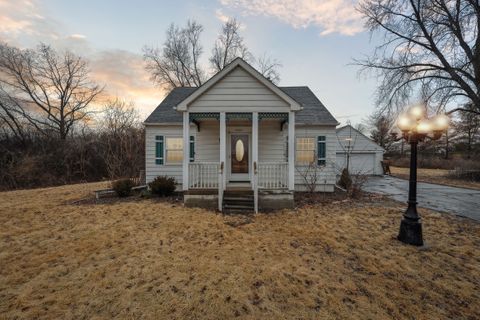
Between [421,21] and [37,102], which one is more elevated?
[421,21]

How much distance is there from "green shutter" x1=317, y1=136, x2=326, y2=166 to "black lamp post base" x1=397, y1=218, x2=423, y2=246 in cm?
545

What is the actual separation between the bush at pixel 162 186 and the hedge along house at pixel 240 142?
0.63 metres

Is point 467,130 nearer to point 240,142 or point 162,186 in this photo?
point 240,142

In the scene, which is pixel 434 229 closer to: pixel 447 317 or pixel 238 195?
pixel 447 317

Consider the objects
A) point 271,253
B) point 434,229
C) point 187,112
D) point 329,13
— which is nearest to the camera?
point 271,253

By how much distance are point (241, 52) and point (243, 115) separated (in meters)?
19.5

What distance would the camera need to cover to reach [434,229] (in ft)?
18.5

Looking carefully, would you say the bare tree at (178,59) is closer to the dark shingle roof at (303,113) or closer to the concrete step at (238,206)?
the dark shingle roof at (303,113)

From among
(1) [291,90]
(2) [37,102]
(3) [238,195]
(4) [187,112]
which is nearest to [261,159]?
(3) [238,195]

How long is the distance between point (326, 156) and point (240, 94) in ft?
18.1

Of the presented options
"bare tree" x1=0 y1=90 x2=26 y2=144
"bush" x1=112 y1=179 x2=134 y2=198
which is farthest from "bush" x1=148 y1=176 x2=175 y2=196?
"bare tree" x1=0 y1=90 x2=26 y2=144

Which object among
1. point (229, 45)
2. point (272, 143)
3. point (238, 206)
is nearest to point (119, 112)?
point (229, 45)

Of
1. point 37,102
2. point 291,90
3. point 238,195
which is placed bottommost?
point 238,195

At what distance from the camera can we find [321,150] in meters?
10.2
